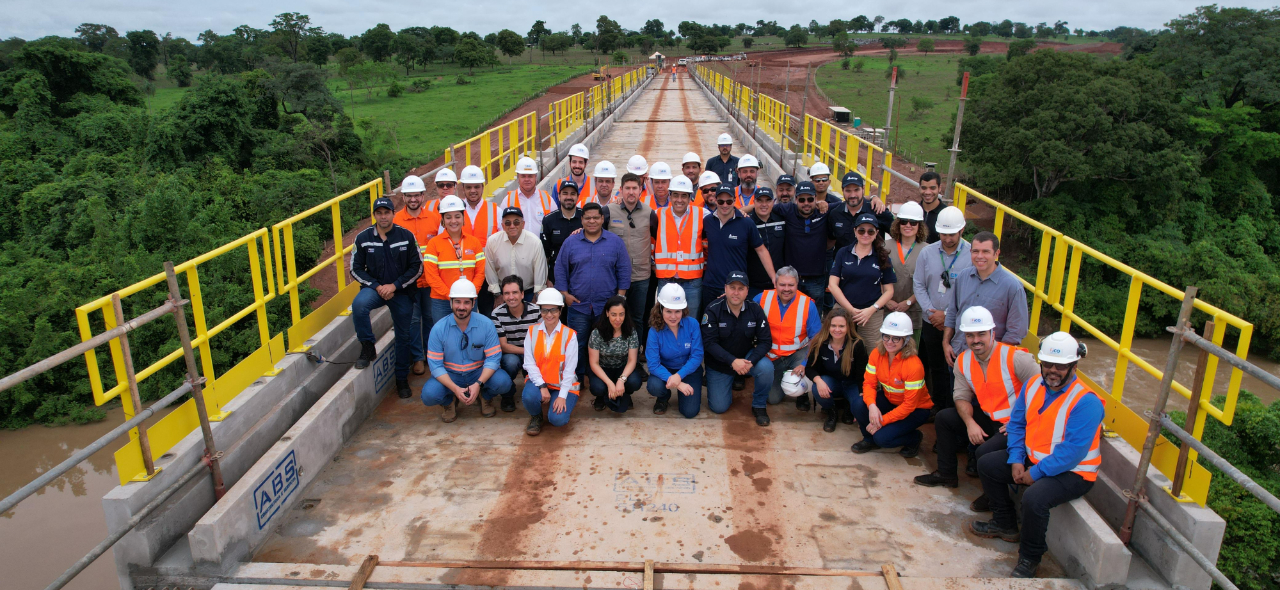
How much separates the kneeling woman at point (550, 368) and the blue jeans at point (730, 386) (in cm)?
126

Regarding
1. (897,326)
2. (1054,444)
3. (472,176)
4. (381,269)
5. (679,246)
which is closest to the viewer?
(1054,444)

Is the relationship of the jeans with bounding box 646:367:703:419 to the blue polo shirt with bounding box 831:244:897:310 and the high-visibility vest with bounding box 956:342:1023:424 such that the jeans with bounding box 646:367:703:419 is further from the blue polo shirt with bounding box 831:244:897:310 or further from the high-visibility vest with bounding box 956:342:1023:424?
the high-visibility vest with bounding box 956:342:1023:424

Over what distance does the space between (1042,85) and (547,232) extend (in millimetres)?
29928

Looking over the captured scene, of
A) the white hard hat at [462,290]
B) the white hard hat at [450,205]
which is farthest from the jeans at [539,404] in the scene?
the white hard hat at [450,205]

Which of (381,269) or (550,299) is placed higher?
(381,269)

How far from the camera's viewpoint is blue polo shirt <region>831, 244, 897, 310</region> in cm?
654

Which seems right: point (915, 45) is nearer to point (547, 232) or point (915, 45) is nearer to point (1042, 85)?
point (1042, 85)

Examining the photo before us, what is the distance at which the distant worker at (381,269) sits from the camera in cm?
662

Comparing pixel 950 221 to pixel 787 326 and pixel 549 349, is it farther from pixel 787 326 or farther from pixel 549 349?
pixel 549 349

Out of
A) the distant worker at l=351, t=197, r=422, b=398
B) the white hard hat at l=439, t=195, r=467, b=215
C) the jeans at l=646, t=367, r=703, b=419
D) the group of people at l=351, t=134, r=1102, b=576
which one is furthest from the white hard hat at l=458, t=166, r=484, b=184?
the jeans at l=646, t=367, r=703, b=419

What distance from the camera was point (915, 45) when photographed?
140875 mm

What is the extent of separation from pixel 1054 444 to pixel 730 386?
2.78 m

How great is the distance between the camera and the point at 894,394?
233 inches

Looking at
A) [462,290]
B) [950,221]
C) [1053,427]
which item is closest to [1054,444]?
[1053,427]
